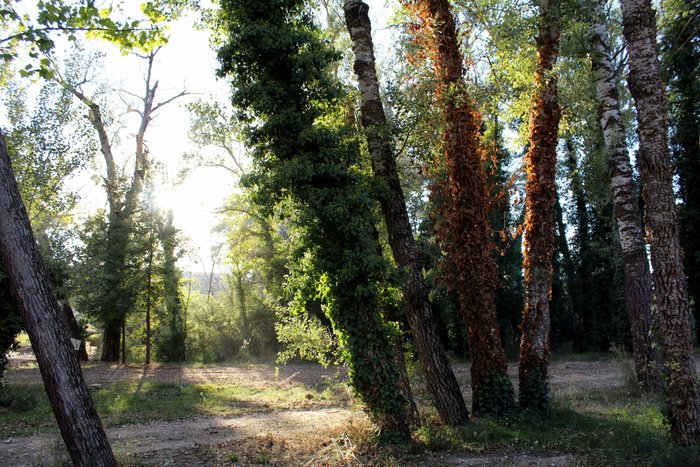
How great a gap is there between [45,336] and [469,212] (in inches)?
261

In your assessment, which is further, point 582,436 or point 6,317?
point 6,317

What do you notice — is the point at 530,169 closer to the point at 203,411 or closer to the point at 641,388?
the point at 641,388

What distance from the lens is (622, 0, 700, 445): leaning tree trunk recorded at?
607cm

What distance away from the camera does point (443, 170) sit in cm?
973

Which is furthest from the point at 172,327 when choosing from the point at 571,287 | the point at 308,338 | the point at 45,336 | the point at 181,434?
the point at 45,336

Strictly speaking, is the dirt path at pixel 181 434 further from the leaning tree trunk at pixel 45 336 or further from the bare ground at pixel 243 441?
the leaning tree trunk at pixel 45 336

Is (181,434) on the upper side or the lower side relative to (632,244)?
lower

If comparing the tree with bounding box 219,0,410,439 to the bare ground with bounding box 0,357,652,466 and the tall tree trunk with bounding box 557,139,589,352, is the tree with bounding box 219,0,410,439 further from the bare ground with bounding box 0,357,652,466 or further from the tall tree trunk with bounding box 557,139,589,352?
the tall tree trunk with bounding box 557,139,589,352

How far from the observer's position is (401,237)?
904cm

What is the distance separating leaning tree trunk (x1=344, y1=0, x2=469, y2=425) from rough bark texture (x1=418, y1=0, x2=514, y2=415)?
2.09 ft

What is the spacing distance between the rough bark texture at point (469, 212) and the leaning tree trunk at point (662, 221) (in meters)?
2.90

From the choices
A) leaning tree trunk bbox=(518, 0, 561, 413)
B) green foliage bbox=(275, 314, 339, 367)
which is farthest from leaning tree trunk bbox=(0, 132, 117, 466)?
leaning tree trunk bbox=(518, 0, 561, 413)

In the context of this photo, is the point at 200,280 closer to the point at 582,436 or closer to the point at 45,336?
the point at 45,336

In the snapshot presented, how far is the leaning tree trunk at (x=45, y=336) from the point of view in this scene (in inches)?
244
